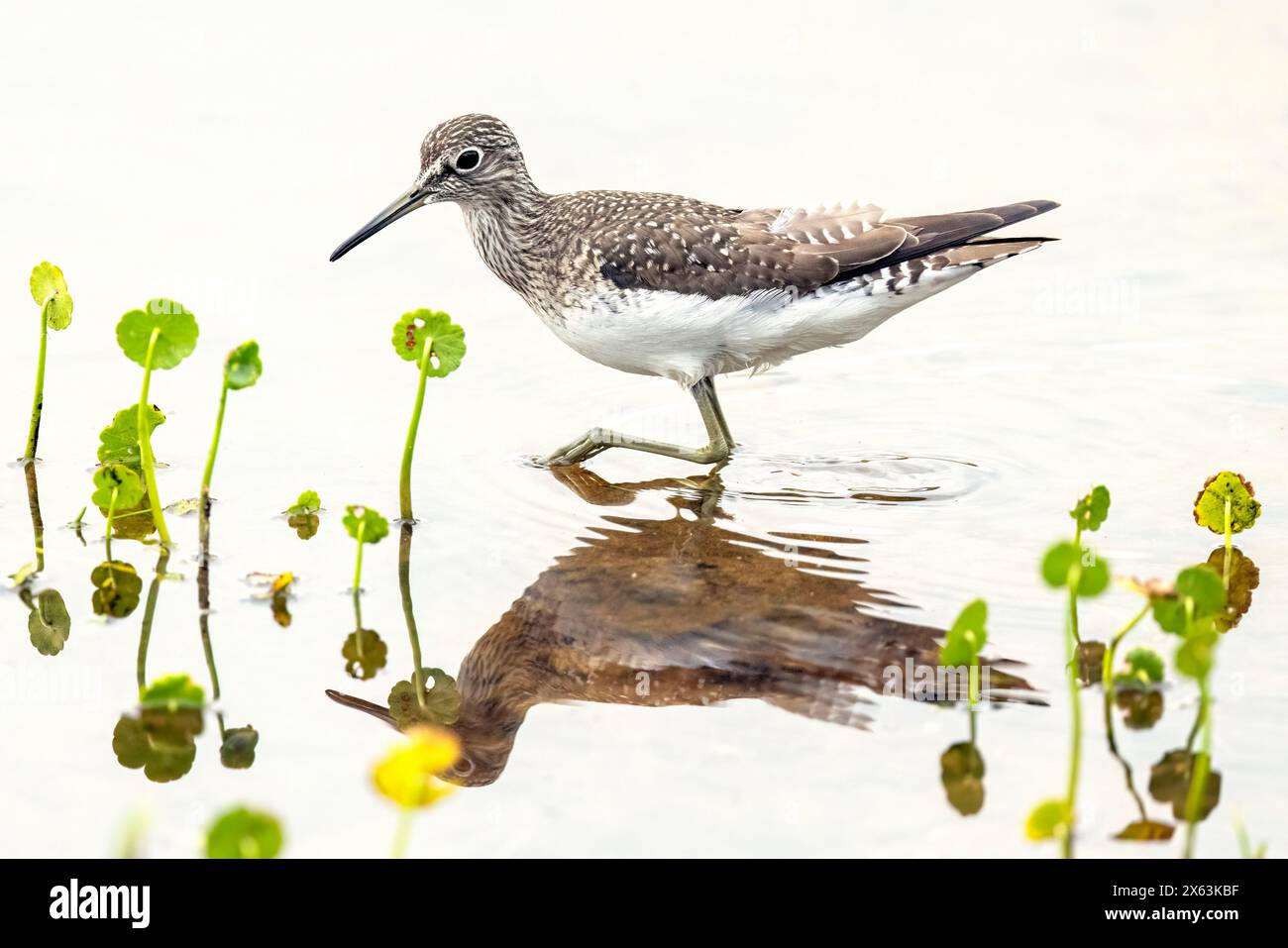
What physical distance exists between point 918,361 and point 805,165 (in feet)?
8.06

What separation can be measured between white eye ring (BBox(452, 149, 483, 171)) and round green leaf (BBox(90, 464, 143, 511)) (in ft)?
9.31

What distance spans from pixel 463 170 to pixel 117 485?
9.77ft

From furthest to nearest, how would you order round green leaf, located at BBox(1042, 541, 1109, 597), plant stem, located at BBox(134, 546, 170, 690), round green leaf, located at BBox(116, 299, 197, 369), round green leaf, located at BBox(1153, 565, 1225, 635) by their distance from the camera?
round green leaf, located at BBox(116, 299, 197, 369)
plant stem, located at BBox(134, 546, 170, 690)
round green leaf, located at BBox(1153, 565, 1225, 635)
round green leaf, located at BBox(1042, 541, 1109, 597)

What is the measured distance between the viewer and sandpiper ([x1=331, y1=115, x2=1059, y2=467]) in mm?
8891

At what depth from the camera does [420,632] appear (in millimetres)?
7227

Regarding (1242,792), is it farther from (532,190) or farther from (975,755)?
(532,190)

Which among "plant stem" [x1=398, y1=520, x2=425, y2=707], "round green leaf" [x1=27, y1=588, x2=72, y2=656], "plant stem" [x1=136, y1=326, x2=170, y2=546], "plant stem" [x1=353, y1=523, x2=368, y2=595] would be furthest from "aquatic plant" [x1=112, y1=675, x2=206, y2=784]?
"plant stem" [x1=136, y1=326, x2=170, y2=546]

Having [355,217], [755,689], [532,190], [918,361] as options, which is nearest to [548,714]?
[755,689]

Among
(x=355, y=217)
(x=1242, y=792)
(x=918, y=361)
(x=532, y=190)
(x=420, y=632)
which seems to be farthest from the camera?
(x=355, y=217)

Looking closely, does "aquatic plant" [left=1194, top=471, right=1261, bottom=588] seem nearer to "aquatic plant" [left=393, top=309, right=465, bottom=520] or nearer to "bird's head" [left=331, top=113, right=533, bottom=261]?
"aquatic plant" [left=393, top=309, right=465, bottom=520]

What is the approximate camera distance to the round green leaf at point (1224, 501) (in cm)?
736

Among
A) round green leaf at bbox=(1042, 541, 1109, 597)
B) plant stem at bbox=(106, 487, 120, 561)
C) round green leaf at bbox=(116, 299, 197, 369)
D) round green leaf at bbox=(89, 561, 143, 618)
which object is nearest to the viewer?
round green leaf at bbox=(1042, 541, 1109, 597)

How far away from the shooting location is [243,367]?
279 inches
